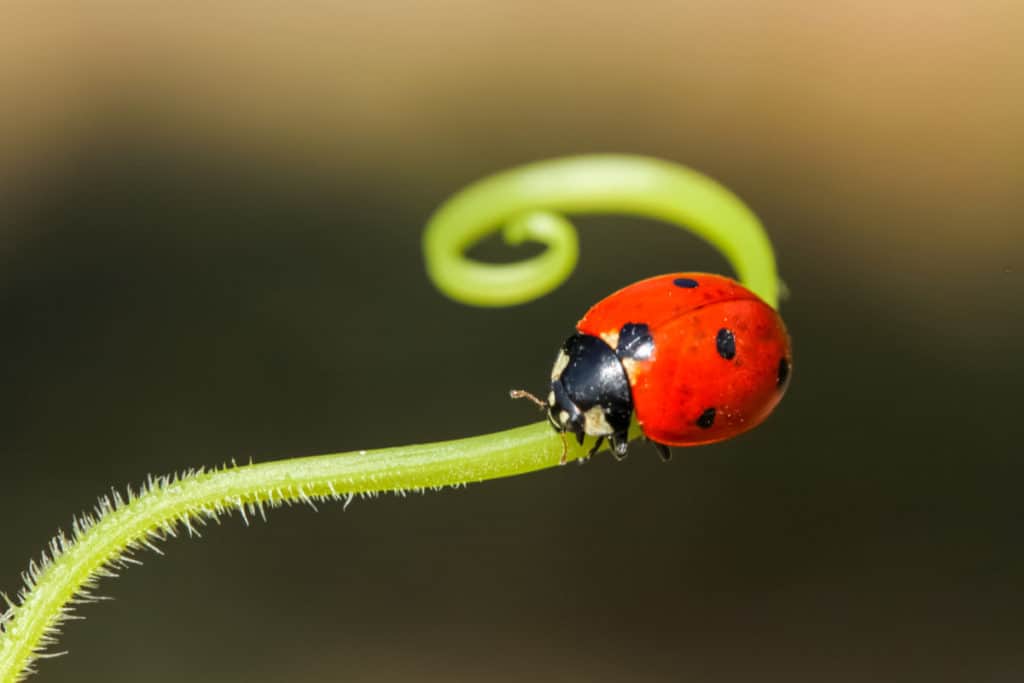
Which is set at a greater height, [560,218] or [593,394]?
[560,218]

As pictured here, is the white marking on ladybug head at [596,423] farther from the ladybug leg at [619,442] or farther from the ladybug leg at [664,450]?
the ladybug leg at [664,450]

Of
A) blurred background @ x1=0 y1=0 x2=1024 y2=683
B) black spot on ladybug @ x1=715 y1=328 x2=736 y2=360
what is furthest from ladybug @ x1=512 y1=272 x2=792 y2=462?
blurred background @ x1=0 y1=0 x2=1024 y2=683

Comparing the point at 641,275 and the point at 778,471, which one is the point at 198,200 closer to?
the point at 641,275

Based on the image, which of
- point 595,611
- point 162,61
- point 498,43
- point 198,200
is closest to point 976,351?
point 595,611

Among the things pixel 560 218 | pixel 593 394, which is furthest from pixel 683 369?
pixel 560 218

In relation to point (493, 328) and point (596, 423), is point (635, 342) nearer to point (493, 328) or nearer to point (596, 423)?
point (596, 423)

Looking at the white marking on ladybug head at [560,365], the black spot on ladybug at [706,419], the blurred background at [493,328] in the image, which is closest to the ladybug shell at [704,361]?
→ the black spot on ladybug at [706,419]
